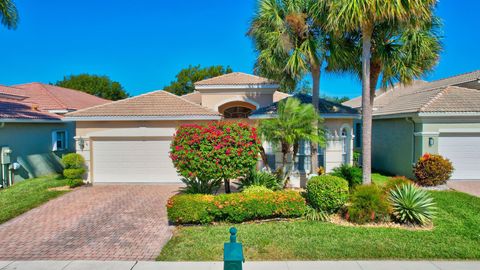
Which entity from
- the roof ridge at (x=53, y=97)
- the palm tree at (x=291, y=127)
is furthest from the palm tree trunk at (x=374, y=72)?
the roof ridge at (x=53, y=97)

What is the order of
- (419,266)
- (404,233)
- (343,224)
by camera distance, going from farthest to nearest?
(343,224)
(404,233)
(419,266)

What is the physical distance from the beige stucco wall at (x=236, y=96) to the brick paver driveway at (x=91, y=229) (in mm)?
8145

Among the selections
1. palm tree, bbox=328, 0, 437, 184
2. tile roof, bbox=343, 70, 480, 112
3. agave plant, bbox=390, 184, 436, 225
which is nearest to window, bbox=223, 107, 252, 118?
tile roof, bbox=343, 70, 480, 112

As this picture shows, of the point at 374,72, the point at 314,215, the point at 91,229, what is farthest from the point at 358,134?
the point at 91,229

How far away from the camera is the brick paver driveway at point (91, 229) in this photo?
6289 mm

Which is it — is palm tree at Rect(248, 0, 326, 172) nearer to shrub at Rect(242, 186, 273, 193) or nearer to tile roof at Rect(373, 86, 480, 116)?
shrub at Rect(242, 186, 273, 193)

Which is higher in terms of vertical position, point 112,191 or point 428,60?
point 428,60

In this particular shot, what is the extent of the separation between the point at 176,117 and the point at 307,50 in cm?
653

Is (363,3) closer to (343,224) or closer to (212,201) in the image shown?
(343,224)

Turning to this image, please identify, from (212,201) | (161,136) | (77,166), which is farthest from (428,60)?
(77,166)

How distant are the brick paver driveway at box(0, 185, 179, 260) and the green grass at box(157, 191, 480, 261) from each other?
34.2 inches

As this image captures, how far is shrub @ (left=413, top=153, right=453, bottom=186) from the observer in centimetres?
→ 1205

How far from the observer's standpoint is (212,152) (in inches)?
338

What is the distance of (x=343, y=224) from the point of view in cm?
781
